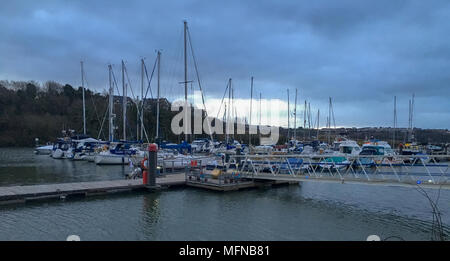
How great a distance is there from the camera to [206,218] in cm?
1589

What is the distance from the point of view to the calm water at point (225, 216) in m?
13.5

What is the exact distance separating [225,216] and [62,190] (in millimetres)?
9834

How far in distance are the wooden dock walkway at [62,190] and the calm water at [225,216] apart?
2.07ft

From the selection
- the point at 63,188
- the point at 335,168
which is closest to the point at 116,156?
the point at 63,188

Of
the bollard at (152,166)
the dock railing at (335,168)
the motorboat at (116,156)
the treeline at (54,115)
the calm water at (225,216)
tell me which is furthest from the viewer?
the treeline at (54,115)

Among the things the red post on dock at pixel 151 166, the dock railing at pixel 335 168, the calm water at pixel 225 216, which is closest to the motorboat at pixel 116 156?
the dock railing at pixel 335 168

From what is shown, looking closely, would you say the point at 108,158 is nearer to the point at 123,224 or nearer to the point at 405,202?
the point at 123,224

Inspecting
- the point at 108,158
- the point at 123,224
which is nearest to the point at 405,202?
the point at 123,224

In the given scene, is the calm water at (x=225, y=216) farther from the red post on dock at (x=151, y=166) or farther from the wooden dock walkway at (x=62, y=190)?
the red post on dock at (x=151, y=166)

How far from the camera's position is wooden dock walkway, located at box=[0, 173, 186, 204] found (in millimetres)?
17691

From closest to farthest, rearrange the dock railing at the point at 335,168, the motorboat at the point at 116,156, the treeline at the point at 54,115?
1. the dock railing at the point at 335,168
2. the motorboat at the point at 116,156
3. the treeline at the point at 54,115

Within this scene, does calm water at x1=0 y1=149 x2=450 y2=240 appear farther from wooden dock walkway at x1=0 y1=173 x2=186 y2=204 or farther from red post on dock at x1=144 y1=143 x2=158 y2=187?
red post on dock at x1=144 y1=143 x2=158 y2=187

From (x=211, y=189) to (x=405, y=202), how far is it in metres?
12.2
